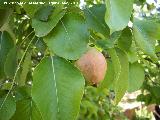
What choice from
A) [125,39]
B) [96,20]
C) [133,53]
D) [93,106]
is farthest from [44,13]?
[93,106]

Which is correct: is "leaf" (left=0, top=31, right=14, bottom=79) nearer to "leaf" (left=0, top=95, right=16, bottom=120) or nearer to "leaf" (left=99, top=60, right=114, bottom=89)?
"leaf" (left=0, top=95, right=16, bottom=120)

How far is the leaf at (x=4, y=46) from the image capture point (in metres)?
1.33

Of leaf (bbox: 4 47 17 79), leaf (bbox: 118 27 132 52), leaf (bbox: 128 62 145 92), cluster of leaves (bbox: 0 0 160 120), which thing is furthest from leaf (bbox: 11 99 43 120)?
leaf (bbox: 128 62 145 92)

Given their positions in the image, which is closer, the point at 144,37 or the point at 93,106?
the point at 144,37

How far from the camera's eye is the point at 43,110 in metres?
0.99

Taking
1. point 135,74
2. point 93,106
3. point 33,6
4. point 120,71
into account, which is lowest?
point 93,106

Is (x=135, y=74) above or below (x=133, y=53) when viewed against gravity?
below

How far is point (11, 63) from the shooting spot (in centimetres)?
126

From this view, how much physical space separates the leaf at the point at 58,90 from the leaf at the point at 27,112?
169 mm

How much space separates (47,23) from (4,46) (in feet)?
1.13

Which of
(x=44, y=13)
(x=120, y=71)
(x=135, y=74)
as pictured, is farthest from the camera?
(x=135, y=74)

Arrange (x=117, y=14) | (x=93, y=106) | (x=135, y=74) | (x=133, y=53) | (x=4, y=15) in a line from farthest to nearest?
(x=93, y=106) < (x=135, y=74) < (x=133, y=53) < (x=4, y=15) < (x=117, y=14)

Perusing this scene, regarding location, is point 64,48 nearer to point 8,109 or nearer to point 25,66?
point 8,109

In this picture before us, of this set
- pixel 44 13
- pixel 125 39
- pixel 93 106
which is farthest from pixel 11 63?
pixel 93 106
